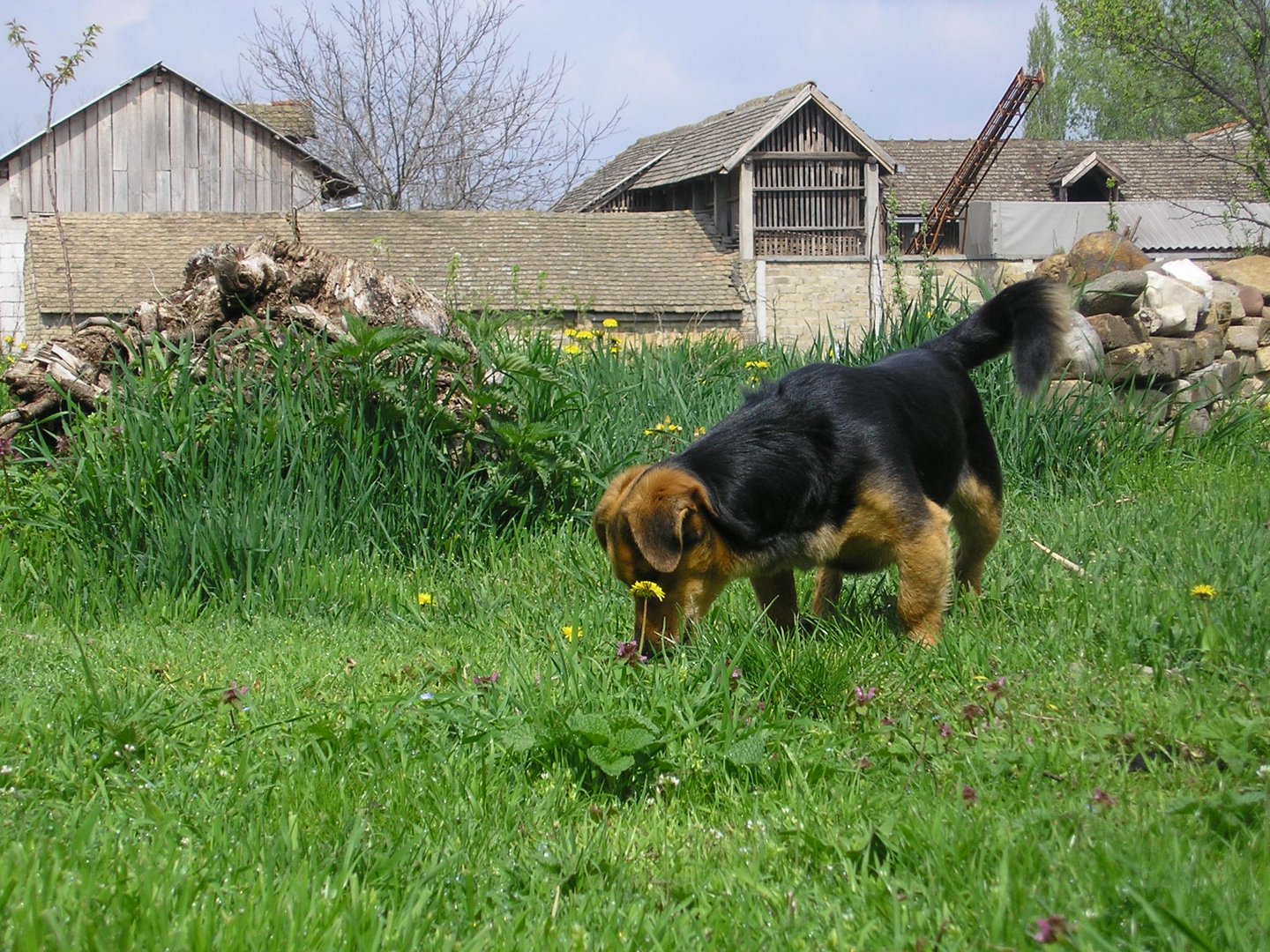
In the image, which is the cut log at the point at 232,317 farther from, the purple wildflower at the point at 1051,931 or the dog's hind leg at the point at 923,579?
the purple wildflower at the point at 1051,931

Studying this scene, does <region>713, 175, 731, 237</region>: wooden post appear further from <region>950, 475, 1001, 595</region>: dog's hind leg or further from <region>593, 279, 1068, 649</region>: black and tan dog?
<region>593, 279, 1068, 649</region>: black and tan dog

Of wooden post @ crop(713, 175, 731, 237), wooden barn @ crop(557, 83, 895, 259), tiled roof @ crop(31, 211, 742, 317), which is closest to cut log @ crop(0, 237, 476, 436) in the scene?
tiled roof @ crop(31, 211, 742, 317)

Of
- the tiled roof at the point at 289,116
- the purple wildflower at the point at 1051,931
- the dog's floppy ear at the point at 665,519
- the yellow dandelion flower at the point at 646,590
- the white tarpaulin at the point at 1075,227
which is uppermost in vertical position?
the tiled roof at the point at 289,116

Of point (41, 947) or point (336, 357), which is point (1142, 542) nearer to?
point (336, 357)

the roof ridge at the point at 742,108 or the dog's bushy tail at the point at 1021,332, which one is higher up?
the roof ridge at the point at 742,108

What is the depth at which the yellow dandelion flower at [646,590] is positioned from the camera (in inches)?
156

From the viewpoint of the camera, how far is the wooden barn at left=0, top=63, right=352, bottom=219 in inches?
1337

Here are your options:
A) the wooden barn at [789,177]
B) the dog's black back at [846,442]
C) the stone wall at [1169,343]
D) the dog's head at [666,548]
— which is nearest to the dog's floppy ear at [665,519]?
the dog's head at [666,548]

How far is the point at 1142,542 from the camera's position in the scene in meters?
5.34

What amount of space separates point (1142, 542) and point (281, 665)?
12.3 feet

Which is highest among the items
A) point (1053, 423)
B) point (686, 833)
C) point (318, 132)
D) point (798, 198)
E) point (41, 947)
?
point (318, 132)

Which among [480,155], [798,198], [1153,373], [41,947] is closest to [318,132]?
[480,155]

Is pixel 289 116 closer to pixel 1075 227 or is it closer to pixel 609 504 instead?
A: pixel 1075 227

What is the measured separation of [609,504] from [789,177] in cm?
3505
